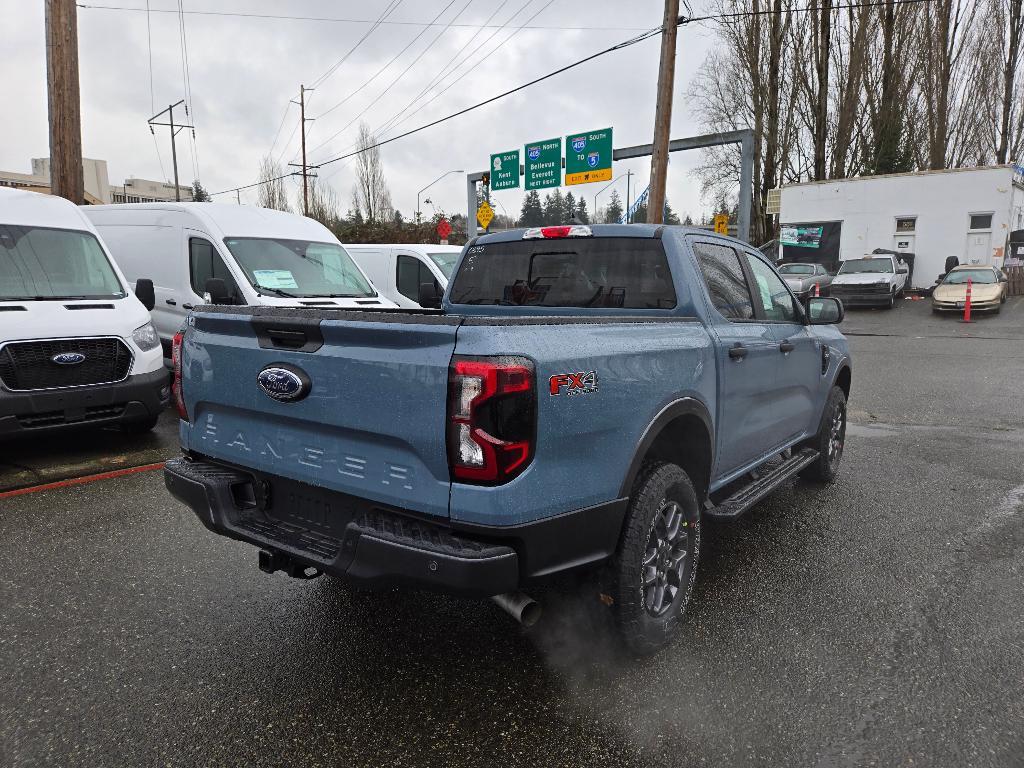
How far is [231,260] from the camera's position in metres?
8.20

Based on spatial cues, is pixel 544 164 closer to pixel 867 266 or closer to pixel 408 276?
pixel 867 266

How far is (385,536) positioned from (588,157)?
24288 millimetres

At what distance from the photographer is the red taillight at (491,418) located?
2209mm

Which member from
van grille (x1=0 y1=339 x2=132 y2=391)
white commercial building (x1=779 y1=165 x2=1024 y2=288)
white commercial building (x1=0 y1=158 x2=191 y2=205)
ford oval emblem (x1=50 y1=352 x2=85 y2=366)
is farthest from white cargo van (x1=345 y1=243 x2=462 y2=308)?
white commercial building (x1=0 y1=158 x2=191 y2=205)

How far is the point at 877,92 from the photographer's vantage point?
3259 centimetres

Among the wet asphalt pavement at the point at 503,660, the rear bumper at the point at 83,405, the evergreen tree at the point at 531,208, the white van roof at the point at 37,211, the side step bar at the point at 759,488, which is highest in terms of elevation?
the evergreen tree at the point at 531,208

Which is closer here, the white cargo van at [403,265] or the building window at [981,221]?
the white cargo van at [403,265]

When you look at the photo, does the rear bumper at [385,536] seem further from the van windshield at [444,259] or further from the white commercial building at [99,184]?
the white commercial building at [99,184]

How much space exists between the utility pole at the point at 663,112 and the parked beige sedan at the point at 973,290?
9.73 m

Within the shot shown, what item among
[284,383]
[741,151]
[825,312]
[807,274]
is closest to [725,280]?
[825,312]

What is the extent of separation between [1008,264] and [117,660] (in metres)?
30.4

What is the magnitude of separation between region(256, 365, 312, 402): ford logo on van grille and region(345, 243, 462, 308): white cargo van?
8934mm

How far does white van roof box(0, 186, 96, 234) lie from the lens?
21.7 ft

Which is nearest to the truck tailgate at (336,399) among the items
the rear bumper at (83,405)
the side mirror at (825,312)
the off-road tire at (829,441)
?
the rear bumper at (83,405)
